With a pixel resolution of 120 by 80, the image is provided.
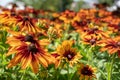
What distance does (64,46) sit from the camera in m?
2.38

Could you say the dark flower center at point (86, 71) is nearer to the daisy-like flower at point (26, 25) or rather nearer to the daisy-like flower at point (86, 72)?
the daisy-like flower at point (86, 72)

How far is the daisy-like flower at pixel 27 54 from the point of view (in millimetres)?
1882

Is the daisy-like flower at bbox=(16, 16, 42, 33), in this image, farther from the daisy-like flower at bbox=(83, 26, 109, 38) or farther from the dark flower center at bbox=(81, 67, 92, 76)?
the daisy-like flower at bbox=(83, 26, 109, 38)

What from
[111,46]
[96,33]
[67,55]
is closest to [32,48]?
[67,55]

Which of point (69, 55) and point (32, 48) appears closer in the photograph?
point (32, 48)

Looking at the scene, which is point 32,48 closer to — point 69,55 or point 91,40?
point 69,55

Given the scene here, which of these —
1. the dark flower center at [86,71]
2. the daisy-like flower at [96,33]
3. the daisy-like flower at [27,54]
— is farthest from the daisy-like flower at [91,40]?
the daisy-like flower at [27,54]

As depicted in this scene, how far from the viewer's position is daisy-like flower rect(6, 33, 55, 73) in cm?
188

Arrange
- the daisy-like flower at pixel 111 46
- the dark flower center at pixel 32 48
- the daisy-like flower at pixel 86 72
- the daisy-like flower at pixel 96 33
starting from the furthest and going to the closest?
the daisy-like flower at pixel 96 33
the daisy-like flower at pixel 86 72
the daisy-like flower at pixel 111 46
the dark flower center at pixel 32 48

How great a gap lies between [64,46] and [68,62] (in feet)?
0.41

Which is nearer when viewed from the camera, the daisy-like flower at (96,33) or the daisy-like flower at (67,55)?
the daisy-like flower at (67,55)

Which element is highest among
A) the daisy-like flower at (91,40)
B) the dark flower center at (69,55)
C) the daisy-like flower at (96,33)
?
the daisy-like flower at (96,33)

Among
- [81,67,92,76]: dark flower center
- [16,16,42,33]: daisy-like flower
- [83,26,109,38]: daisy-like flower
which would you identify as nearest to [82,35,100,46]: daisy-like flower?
[83,26,109,38]: daisy-like flower

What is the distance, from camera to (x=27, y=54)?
1.97m
